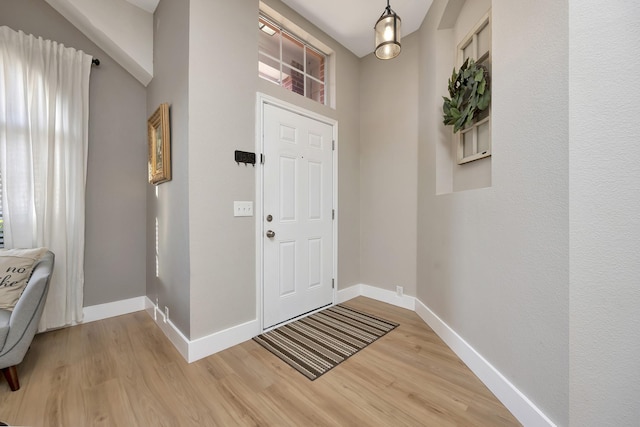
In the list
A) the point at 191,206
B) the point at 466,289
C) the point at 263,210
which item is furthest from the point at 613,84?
the point at 191,206

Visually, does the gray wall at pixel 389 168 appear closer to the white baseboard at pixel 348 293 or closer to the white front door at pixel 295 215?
the white baseboard at pixel 348 293

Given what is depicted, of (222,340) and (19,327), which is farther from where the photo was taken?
(222,340)

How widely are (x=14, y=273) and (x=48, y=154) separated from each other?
1.08m

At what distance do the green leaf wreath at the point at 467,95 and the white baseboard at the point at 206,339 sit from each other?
245 centimetres

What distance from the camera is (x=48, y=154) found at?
2.21 m

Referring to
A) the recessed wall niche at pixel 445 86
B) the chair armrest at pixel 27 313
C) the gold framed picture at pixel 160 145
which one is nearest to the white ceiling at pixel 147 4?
the gold framed picture at pixel 160 145

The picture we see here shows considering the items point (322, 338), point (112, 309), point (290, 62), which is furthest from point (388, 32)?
point (112, 309)

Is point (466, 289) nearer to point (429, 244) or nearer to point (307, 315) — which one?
point (429, 244)

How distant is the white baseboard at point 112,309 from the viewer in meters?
2.50

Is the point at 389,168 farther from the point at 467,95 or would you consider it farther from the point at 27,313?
the point at 27,313

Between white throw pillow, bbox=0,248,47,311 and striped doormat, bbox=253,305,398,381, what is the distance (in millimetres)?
1709

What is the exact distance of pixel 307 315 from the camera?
2.65 m

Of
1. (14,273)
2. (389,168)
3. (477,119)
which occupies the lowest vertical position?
(14,273)

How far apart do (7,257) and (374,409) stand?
2.72 m
